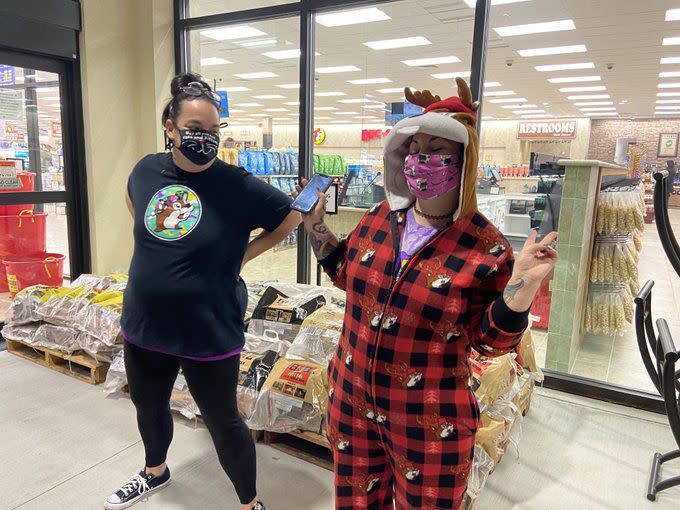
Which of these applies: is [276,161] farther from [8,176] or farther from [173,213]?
[173,213]

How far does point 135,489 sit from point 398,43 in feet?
22.8

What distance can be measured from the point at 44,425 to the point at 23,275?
1834mm

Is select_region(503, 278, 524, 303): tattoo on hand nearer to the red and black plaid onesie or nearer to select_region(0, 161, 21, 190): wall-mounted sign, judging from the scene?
the red and black plaid onesie

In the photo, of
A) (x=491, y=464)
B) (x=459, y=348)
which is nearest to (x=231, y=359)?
(x=459, y=348)

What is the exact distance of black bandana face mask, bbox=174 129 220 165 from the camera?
5.23 ft

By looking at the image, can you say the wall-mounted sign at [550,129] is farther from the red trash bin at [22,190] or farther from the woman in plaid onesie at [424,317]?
the woman in plaid onesie at [424,317]

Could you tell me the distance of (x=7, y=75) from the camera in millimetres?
3605

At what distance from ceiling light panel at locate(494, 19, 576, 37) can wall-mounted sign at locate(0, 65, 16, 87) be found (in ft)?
18.8

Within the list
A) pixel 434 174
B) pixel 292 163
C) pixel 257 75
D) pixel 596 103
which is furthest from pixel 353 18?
pixel 596 103

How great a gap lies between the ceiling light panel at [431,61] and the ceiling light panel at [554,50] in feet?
3.41

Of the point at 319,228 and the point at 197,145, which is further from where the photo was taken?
the point at 197,145

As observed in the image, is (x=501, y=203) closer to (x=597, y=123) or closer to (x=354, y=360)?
(x=354, y=360)

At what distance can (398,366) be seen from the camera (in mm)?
1103

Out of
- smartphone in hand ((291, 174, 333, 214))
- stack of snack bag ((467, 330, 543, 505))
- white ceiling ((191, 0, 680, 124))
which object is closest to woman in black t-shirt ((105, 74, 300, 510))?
smartphone in hand ((291, 174, 333, 214))
